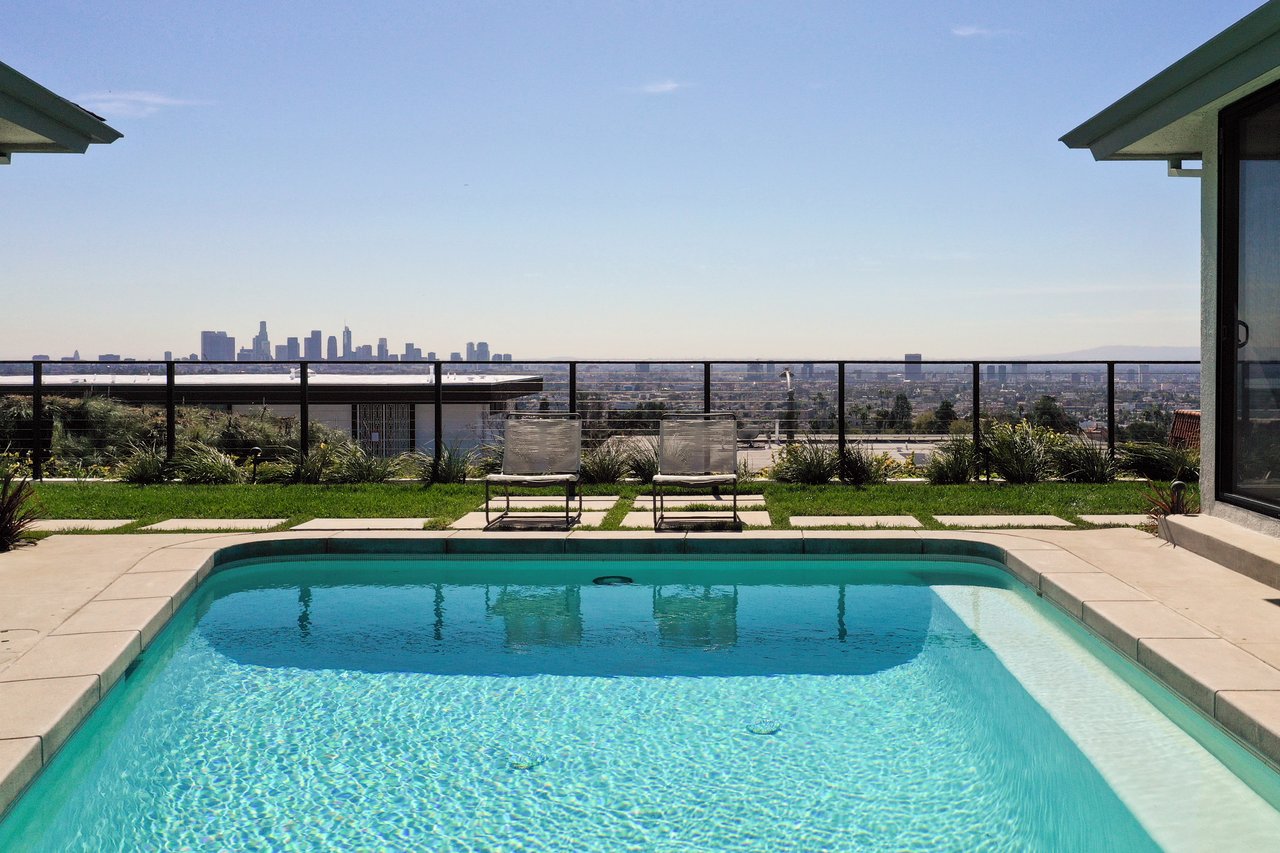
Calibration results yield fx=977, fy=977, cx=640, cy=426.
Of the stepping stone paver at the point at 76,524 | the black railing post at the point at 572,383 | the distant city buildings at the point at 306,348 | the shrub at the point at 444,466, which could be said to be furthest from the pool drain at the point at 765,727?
the distant city buildings at the point at 306,348

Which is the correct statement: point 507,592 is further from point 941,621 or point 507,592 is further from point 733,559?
point 941,621

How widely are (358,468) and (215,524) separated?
120 inches

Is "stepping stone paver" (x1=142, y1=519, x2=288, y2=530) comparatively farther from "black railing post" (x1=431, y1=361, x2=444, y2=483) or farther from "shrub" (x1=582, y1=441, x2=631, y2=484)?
"shrub" (x1=582, y1=441, x2=631, y2=484)

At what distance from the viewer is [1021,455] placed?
10.8 meters

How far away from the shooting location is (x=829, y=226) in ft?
53.1

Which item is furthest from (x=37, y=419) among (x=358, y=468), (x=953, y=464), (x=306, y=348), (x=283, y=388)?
(x=306, y=348)

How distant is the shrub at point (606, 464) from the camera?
11047 mm

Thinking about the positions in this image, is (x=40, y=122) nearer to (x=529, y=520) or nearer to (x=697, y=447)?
(x=529, y=520)

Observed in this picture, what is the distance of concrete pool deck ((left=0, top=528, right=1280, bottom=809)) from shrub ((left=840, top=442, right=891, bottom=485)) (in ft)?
11.5

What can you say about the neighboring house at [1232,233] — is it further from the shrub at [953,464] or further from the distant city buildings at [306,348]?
the distant city buildings at [306,348]

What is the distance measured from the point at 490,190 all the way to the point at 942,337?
11.7m

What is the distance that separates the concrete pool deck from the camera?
11.9 feet

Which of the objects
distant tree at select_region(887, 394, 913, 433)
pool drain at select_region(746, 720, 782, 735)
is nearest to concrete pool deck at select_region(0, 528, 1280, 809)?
pool drain at select_region(746, 720, 782, 735)

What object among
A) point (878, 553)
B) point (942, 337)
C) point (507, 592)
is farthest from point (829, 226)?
point (507, 592)
